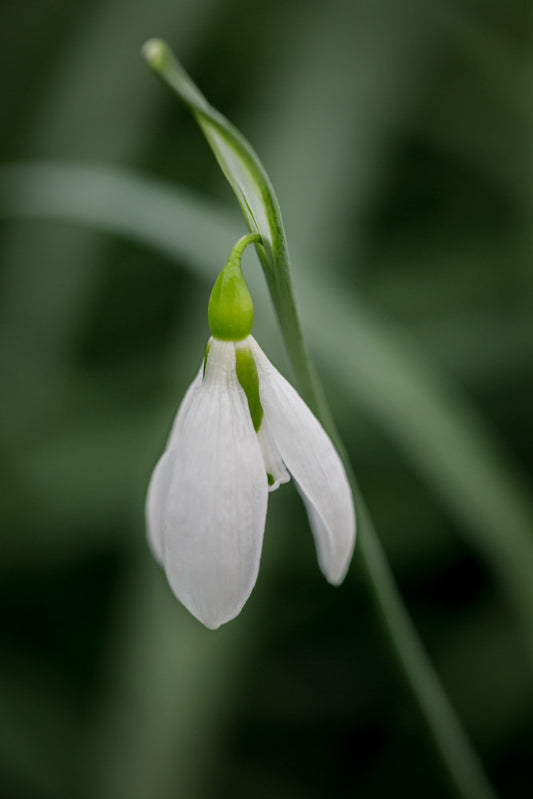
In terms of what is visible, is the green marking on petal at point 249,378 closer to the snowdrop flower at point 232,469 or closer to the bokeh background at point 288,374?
the snowdrop flower at point 232,469

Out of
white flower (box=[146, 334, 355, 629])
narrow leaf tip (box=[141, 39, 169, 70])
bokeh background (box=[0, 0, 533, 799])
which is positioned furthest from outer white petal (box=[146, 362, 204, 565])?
bokeh background (box=[0, 0, 533, 799])

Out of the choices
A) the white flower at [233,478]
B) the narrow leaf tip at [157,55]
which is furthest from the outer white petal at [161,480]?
the narrow leaf tip at [157,55]

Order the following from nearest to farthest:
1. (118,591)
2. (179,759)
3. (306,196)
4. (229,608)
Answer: (229,608)
(179,759)
(118,591)
(306,196)

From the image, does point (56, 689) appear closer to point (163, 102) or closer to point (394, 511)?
point (394, 511)

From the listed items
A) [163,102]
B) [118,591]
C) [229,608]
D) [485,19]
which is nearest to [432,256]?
[485,19]

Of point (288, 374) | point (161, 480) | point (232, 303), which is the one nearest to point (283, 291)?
point (232, 303)

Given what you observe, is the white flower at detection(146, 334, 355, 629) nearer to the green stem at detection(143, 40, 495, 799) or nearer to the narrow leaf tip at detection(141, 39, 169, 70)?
the green stem at detection(143, 40, 495, 799)
